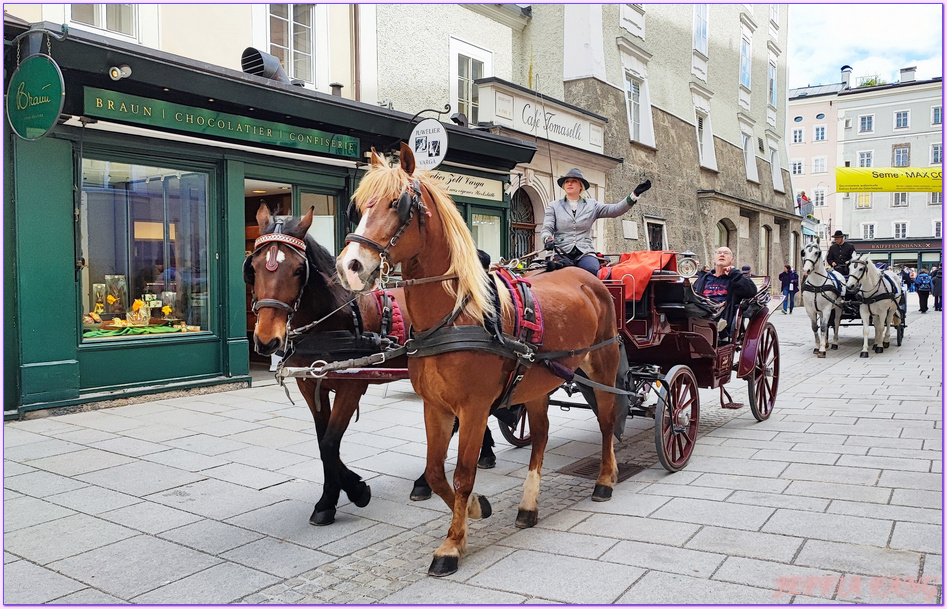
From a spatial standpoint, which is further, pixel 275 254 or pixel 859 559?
pixel 275 254

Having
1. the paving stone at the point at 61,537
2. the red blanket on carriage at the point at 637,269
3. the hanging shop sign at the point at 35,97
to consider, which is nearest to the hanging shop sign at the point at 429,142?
the red blanket on carriage at the point at 637,269

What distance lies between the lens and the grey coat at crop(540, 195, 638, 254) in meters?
5.86

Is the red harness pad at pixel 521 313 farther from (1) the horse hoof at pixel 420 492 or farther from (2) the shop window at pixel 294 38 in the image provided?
(2) the shop window at pixel 294 38

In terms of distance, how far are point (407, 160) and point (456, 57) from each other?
33.3ft

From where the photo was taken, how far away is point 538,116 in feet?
45.2

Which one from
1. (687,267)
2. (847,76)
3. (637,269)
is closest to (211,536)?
(637,269)

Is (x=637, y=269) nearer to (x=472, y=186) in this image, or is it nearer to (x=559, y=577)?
(x=559, y=577)

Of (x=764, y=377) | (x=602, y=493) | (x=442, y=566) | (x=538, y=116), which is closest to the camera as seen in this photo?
(x=442, y=566)

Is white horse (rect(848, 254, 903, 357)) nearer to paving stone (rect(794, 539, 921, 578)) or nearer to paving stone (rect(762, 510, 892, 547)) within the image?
paving stone (rect(762, 510, 892, 547))

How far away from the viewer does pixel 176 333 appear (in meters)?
8.71

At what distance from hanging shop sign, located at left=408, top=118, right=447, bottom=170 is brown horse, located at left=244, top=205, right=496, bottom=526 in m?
4.70

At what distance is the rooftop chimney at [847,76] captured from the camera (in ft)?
173

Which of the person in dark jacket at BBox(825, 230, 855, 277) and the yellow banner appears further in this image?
the yellow banner


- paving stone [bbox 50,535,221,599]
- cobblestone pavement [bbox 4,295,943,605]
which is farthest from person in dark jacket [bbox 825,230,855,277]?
paving stone [bbox 50,535,221,599]
